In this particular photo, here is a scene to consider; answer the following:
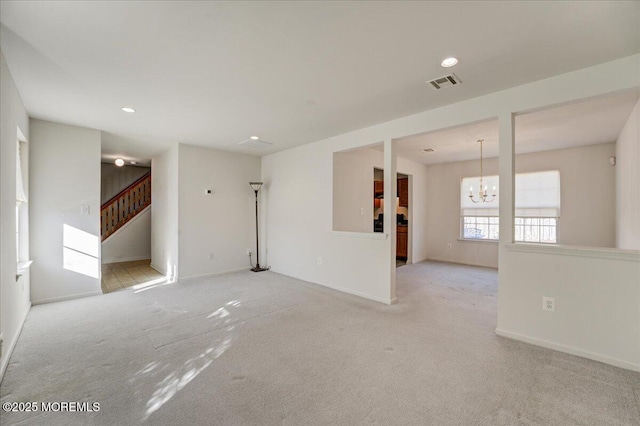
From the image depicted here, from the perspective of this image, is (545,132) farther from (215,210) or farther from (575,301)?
(215,210)

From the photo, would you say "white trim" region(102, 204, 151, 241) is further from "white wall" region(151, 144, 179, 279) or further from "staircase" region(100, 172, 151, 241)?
"white wall" region(151, 144, 179, 279)

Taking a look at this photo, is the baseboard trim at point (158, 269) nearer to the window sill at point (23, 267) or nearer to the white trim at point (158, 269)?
the white trim at point (158, 269)

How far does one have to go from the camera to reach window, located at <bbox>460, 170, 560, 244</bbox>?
5.61 metres

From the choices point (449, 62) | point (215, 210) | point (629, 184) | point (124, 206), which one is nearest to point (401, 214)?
point (629, 184)

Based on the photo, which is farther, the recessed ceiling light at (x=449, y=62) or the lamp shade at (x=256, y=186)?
the lamp shade at (x=256, y=186)

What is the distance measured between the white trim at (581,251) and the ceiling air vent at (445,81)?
5.70 feet

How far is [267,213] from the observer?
20.1ft

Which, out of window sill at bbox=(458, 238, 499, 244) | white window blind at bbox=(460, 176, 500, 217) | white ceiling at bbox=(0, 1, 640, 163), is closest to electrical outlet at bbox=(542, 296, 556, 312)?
white ceiling at bbox=(0, 1, 640, 163)

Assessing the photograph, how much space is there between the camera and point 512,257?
9.29ft

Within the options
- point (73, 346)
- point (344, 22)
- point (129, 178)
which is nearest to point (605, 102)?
point (344, 22)

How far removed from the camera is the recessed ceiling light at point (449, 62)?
232 centimetres

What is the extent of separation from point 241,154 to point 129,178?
4866 mm

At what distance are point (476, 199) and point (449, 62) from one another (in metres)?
5.12

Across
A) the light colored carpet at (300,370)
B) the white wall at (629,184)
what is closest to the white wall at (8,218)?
the light colored carpet at (300,370)
